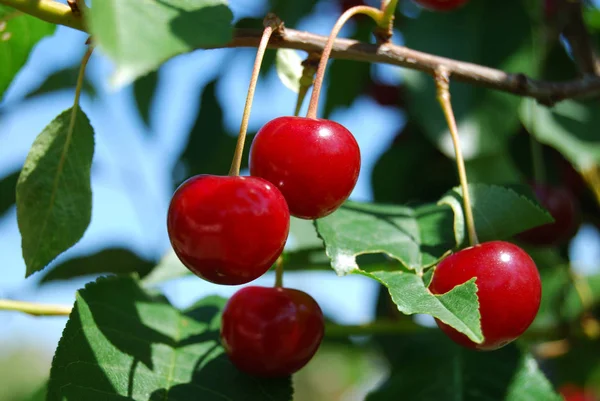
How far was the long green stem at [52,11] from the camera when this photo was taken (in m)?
0.75

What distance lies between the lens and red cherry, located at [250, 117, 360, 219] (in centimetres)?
71

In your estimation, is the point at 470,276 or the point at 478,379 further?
the point at 478,379

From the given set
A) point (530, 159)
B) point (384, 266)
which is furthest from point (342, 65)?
point (384, 266)

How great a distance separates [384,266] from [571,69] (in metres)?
0.85

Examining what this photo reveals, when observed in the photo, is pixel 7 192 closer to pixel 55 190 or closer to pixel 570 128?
pixel 55 190

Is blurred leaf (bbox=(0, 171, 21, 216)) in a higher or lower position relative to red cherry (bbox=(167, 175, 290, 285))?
lower

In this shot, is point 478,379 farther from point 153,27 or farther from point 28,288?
point 28,288

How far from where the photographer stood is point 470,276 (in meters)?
0.74

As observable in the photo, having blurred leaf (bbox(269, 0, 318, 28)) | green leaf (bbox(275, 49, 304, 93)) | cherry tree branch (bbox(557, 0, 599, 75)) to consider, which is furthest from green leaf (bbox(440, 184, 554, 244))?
blurred leaf (bbox(269, 0, 318, 28))

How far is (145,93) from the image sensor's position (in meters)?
1.81

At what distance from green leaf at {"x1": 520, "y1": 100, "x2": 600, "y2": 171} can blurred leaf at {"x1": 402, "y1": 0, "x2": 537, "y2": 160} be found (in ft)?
0.23

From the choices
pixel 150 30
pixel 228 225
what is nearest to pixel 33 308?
pixel 228 225

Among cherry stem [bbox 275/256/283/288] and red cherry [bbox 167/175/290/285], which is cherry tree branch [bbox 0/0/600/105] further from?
cherry stem [bbox 275/256/283/288]

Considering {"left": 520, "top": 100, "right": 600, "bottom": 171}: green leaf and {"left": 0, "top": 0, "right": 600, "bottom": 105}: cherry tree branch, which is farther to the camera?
{"left": 520, "top": 100, "right": 600, "bottom": 171}: green leaf
